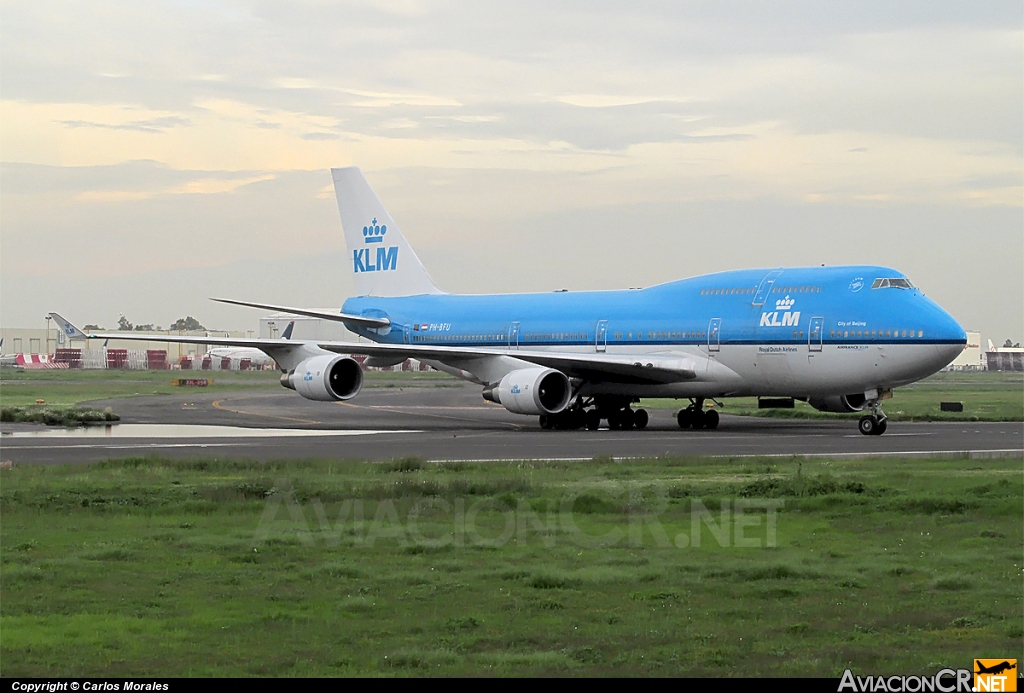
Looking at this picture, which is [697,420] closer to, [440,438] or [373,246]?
[440,438]

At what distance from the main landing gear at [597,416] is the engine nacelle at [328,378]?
5.71m

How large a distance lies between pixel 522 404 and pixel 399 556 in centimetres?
2211

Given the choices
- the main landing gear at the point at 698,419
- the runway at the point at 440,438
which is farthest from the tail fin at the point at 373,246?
the main landing gear at the point at 698,419

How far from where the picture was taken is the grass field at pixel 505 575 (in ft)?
27.5

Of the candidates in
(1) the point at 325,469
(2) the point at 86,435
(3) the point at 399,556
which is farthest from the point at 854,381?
(3) the point at 399,556

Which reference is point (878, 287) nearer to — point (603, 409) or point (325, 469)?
point (603, 409)

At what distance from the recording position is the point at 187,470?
67.7ft

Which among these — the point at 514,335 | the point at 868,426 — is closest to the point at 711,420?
the point at 868,426

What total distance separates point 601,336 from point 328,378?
8.18 metres

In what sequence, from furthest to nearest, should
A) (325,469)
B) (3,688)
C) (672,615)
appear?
(325,469) < (672,615) < (3,688)

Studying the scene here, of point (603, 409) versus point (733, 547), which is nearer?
point (733, 547)

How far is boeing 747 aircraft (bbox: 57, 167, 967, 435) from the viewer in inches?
1261

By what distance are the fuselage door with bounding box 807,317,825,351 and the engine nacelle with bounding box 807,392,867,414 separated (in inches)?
121

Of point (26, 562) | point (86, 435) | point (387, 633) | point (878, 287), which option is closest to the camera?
point (387, 633)
